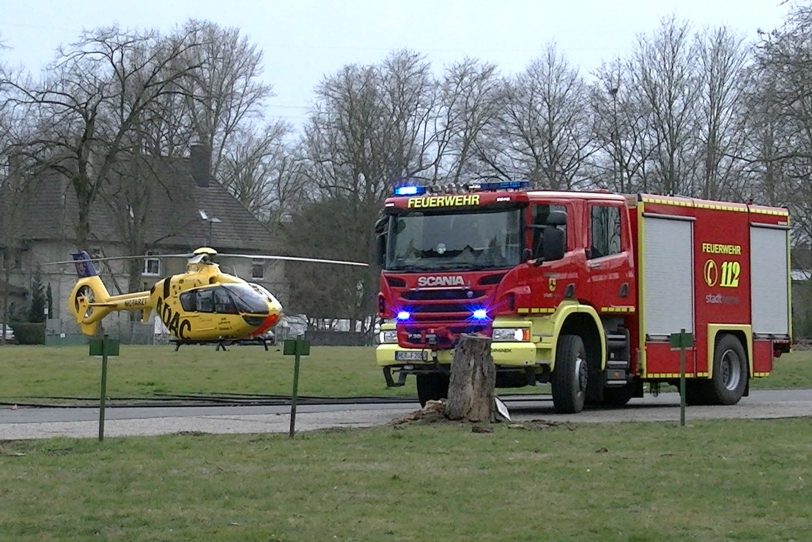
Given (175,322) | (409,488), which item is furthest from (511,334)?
(175,322)

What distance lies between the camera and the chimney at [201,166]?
83.5 m

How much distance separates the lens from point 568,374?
20.0 meters

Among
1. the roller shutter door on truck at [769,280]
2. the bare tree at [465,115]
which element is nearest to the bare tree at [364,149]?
the bare tree at [465,115]

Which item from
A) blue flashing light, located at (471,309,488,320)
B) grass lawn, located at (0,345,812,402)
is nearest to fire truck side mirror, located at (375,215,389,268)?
blue flashing light, located at (471,309,488,320)

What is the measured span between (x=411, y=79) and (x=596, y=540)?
6993 cm

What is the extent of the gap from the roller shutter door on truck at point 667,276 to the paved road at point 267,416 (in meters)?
1.32

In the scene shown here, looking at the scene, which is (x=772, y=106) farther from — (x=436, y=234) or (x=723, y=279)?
(x=436, y=234)

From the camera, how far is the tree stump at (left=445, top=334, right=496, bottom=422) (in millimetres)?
16766

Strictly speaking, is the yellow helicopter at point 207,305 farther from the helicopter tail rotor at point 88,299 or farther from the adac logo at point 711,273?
the adac logo at point 711,273

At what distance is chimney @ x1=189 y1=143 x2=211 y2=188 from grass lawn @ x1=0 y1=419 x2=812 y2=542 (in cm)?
6948

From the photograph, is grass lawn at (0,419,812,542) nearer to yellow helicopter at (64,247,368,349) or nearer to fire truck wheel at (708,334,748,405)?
fire truck wheel at (708,334,748,405)

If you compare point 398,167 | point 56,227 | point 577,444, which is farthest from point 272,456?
point 56,227

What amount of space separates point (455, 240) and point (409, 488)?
9.12m

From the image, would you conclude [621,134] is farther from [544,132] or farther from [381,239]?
[381,239]
